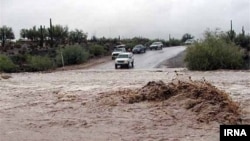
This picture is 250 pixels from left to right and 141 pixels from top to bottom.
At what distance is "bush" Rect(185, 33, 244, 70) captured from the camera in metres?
44.6

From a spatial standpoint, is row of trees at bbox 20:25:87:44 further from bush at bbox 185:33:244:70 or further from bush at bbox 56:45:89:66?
bush at bbox 185:33:244:70

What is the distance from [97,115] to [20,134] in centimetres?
377

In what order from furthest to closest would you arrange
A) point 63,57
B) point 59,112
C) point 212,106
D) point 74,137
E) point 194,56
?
point 63,57, point 194,56, point 59,112, point 212,106, point 74,137

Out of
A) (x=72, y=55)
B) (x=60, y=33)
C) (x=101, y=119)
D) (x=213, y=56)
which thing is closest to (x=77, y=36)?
(x=60, y=33)

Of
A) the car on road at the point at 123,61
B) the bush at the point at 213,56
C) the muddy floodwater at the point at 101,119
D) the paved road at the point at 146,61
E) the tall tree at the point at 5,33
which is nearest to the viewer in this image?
the muddy floodwater at the point at 101,119

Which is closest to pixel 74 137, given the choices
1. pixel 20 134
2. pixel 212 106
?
pixel 20 134

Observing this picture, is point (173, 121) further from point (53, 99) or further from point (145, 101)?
point (53, 99)

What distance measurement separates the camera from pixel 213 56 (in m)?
44.4

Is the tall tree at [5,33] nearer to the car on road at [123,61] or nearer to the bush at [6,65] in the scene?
the bush at [6,65]

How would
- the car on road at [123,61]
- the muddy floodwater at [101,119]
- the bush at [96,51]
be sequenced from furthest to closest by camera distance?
1. the bush at [96,51]
2. the car on road at [123,61]
3. the muddy floodwater at [101,119]

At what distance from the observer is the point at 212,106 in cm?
1662

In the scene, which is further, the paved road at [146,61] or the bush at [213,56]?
the paved road at [146,61]

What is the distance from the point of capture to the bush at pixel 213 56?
44.6 metres

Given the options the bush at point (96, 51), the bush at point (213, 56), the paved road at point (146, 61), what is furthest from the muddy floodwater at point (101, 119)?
the bush at point (96, 51)
